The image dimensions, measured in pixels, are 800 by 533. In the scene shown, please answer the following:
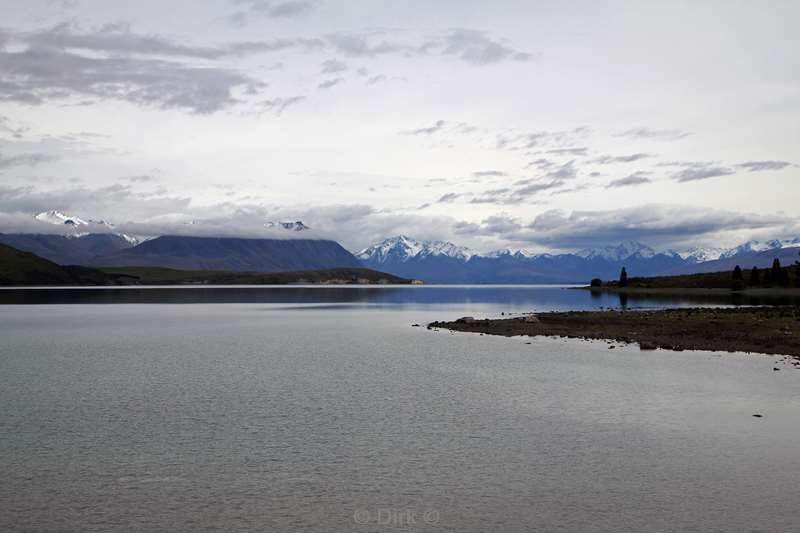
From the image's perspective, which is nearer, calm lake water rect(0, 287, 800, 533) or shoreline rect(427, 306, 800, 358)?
calm lake water rect(0, 287, 800, 533)

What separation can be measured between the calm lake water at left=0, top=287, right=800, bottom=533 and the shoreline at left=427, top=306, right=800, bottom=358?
9562 millimetres

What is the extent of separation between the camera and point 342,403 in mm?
43156

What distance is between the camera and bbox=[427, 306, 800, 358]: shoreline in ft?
243

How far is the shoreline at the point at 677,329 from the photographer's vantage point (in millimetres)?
74062

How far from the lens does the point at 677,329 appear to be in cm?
9125

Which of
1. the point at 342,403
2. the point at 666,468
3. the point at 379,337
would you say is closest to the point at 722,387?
the point at 666,468

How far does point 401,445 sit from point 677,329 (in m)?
70.6

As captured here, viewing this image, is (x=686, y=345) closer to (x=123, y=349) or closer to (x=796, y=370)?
(x=796, y=370)

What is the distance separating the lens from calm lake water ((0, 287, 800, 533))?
2311 centimetres

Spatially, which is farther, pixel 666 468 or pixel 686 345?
pixel 686 345

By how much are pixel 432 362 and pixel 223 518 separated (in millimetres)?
43078

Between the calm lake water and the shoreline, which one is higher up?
the shoreline

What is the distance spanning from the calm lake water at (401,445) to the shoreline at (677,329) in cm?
956

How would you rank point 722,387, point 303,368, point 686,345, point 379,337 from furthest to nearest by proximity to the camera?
point 379,337 < point 686,345 < point 303,368 < point 722,387
